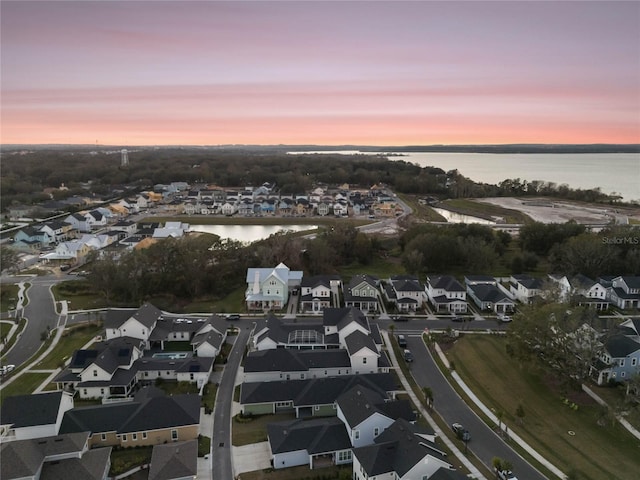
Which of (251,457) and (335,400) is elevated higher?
(335,400)

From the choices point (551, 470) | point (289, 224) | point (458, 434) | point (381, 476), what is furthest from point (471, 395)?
point (289, 224)

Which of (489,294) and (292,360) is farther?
(489,294)

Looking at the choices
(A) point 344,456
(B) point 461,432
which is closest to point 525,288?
(B) point 461,432

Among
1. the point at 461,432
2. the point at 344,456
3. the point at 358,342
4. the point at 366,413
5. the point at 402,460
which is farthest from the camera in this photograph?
the point at 358,342

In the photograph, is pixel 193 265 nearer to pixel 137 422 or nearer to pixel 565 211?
pixel 137 422

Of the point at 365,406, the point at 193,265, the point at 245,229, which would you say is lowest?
the point at 245,229

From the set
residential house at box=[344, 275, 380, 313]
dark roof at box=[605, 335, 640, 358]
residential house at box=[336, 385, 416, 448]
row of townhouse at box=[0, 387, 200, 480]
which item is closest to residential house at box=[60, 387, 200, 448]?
row of townhouse at box=[0, 387, 200, 480]
